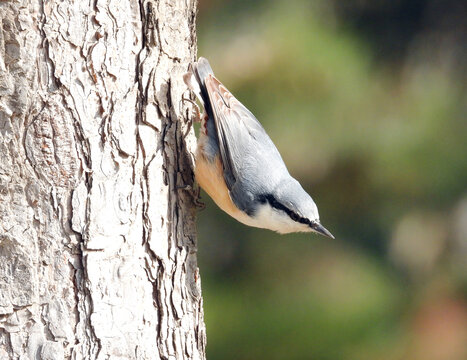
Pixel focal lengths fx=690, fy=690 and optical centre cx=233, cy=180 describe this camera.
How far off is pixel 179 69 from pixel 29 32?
1.54 feet

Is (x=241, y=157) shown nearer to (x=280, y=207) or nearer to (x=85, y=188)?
(x=280, y=207)

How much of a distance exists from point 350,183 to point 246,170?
33.9 inches

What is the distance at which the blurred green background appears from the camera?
8.69ft

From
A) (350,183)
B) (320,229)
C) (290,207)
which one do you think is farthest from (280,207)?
(350,183)

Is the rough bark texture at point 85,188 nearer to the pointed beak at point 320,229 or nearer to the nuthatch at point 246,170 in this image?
the nuthatch at point 246,170

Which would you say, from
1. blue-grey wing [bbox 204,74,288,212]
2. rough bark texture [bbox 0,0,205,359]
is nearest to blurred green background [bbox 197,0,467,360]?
blue-grey wing [bbox 204,74,288,212]

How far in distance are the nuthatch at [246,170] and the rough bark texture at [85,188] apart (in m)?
0.25

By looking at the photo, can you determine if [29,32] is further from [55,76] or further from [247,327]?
[247,327]

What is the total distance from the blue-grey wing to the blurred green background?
61 cm

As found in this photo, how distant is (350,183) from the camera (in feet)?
9.19

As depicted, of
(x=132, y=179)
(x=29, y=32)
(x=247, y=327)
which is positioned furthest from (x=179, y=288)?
(x=247, y=327)

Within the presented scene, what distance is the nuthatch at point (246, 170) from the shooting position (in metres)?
2.04

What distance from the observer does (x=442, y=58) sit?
9.50 feet

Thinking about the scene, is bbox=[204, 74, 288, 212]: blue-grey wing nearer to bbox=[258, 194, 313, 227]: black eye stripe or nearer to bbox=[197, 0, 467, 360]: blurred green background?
bbox=[258, 194, 313, 227]: black eye stripe
